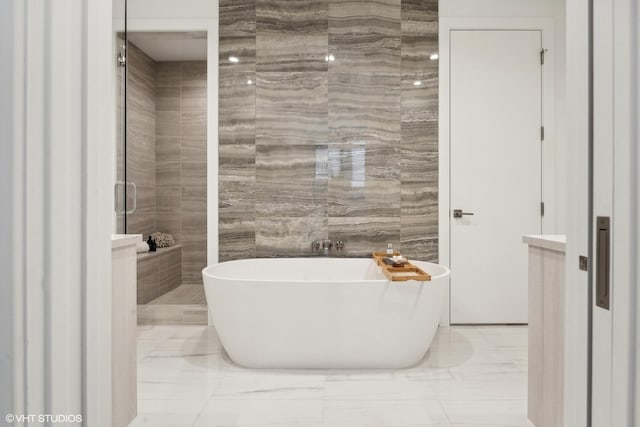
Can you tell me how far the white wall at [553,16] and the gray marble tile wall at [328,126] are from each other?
0.24 m

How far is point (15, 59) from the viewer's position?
1.82 feet

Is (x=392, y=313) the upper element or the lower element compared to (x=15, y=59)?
lower

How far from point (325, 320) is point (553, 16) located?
3072 millimetres

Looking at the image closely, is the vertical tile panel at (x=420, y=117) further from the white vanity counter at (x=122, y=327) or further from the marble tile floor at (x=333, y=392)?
the white vanity counter at (x=122, y=327)

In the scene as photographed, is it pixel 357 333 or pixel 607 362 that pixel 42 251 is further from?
pixel 357 333

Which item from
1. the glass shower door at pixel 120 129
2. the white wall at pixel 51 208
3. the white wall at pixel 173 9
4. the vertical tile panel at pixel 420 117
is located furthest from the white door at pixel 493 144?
the white wall at pixel 51 208

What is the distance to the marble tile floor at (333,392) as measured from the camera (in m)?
A: 2.01

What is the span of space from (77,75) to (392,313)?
215cm

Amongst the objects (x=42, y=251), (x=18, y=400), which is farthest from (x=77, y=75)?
(x=18, y=400)

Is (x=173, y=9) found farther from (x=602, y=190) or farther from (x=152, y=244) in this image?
(x=602, y=190)

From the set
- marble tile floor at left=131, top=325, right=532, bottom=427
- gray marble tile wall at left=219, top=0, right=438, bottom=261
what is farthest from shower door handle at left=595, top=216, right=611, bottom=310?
gray marble tile wall at left=219, top=0, right=438, bottom=261

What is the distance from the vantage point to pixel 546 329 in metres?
1.70

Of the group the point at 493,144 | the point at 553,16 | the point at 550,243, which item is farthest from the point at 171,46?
the point at 550,243

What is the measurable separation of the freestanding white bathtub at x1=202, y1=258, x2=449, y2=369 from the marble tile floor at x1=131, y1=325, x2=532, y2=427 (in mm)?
96
